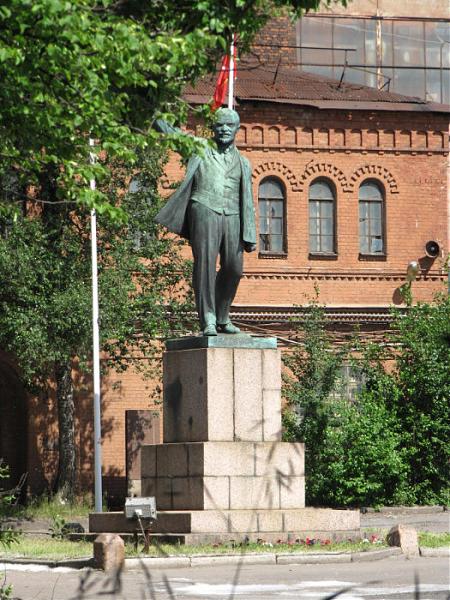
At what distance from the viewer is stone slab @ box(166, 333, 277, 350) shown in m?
16.2

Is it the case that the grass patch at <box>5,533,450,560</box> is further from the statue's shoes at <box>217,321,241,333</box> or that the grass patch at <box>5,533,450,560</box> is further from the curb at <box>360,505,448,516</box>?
the curb at <box>360,505,448,516</box>

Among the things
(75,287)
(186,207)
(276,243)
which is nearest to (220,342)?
(186,207)

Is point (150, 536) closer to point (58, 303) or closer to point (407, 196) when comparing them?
Answer: point (58, 303)

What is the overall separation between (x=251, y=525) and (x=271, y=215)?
74.0 feet

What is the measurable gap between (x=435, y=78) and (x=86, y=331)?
19501mm

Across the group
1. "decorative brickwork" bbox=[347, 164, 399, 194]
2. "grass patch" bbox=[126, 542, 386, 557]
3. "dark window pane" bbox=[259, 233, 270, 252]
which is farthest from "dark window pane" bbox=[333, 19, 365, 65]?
"grass patch" bbox=[126, 542, 386, 557]

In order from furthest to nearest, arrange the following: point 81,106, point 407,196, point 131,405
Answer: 1. point 407,196
2. point 131,405
3. point 81,106

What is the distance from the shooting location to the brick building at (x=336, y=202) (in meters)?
37.1

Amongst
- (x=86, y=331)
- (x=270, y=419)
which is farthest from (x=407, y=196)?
(x=270, y=419)

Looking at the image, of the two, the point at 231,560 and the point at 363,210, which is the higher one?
the point at 363,210

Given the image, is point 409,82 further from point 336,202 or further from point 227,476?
point 227,476

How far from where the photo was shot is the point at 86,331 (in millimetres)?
29172

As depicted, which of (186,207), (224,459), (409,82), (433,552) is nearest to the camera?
(433,552)

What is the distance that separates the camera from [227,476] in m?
15.7
